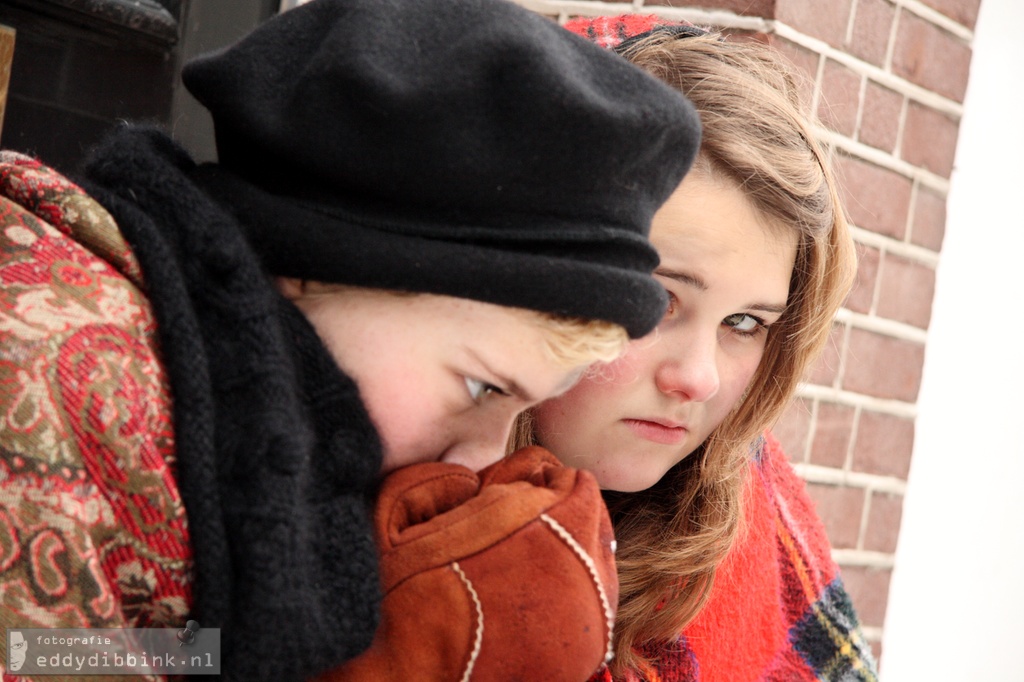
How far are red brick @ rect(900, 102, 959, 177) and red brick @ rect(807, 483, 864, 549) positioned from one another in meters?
0.65

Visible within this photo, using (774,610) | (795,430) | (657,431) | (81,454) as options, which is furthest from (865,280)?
(81,454)

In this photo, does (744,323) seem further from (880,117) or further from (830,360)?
(880,117)

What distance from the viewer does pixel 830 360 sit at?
6.44 ft

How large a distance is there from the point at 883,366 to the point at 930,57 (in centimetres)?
61

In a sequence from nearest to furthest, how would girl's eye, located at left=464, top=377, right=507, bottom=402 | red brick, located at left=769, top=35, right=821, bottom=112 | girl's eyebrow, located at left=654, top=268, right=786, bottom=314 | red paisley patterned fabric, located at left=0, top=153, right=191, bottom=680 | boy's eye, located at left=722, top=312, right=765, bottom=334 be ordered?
Result: red paisley patterned fabric, located at left=0, top=153, right=191, bottom=680 < girl's eye, located at left=464, top=377, right=507, bottom=402 < girl's eyebrow, located at left=654, top=268, right=786, bottom=314 < boy's eye, located at left=722, top=312, right=765, bottom=334 < red brick, located at left=769, top=35, right=821, bottom=112

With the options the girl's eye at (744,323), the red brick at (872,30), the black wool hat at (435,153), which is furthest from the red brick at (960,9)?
the black wool hat at (435,153)

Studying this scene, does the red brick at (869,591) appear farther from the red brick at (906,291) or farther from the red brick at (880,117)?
the red brick at (880,117)

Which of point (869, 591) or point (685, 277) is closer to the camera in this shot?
point (685, 277)

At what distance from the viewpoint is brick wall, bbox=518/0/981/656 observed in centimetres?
189

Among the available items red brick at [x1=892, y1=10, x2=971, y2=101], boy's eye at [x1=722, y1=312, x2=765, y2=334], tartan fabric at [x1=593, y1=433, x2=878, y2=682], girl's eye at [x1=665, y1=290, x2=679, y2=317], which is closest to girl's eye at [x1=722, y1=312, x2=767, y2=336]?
boy's eye at [x1=722, y1=312, x2=765, y2=334]

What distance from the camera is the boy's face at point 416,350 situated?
92cm

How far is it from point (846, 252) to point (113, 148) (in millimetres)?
952

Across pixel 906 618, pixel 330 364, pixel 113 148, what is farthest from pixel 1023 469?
pixel 113 148

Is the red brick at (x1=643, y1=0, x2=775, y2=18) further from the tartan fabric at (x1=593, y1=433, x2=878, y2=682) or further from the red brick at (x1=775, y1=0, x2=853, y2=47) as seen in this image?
the tartan fabric at (x1=593, y1=433, x2=878, y2=682)
